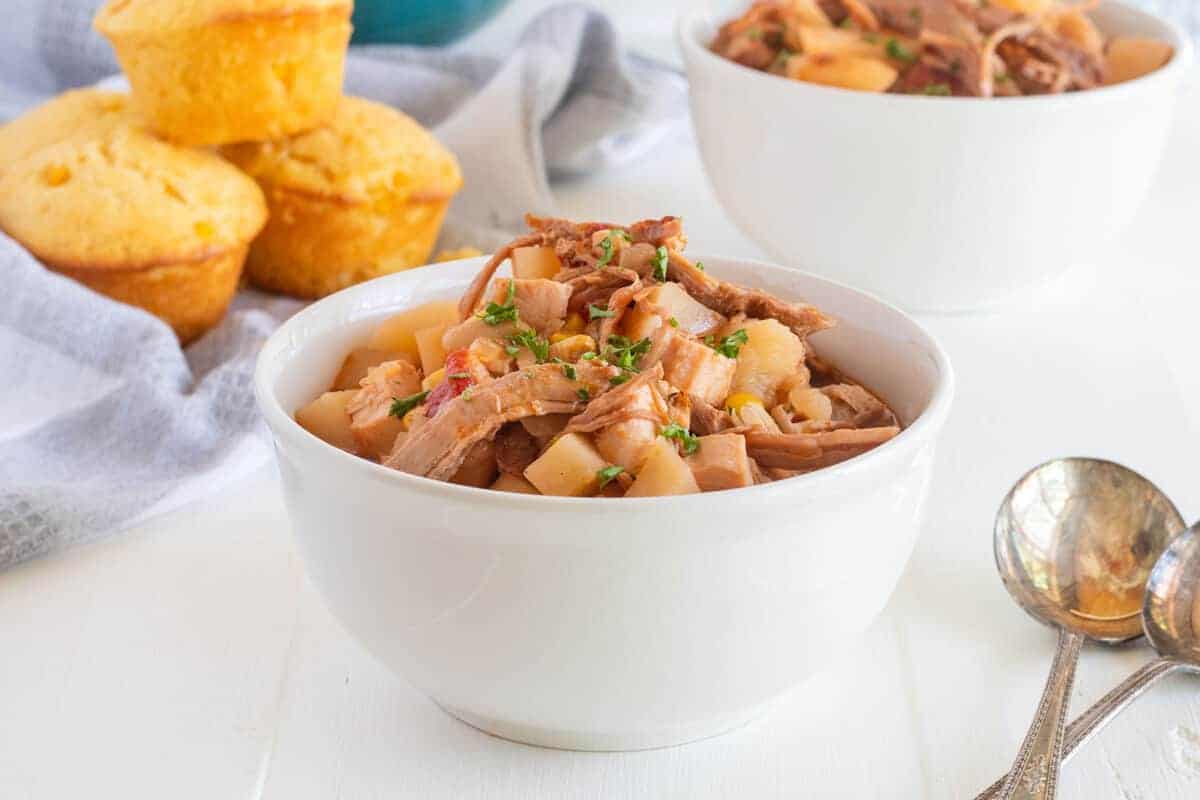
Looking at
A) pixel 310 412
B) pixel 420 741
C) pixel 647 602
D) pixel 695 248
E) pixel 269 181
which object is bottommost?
pixel 695 248

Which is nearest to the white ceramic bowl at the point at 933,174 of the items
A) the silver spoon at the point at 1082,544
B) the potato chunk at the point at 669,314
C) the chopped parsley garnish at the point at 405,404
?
the silver spoon at the point at 1082,544

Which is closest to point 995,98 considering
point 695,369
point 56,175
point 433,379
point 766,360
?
point 766,360

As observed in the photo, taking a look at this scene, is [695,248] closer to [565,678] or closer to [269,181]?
[269,181]

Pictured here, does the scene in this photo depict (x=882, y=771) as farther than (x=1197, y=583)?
No

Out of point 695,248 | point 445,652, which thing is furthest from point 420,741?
point 695,248

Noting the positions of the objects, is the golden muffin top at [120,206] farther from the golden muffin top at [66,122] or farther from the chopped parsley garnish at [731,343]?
the chopped parsley garnish at [731,343]

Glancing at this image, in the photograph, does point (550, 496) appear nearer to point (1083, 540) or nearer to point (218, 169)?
point (1083, 540)

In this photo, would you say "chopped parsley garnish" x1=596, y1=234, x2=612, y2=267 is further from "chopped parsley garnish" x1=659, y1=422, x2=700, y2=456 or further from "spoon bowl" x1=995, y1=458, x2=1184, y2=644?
"spoon bowl" x1=995, y1=458, x2=1184, y2=644
